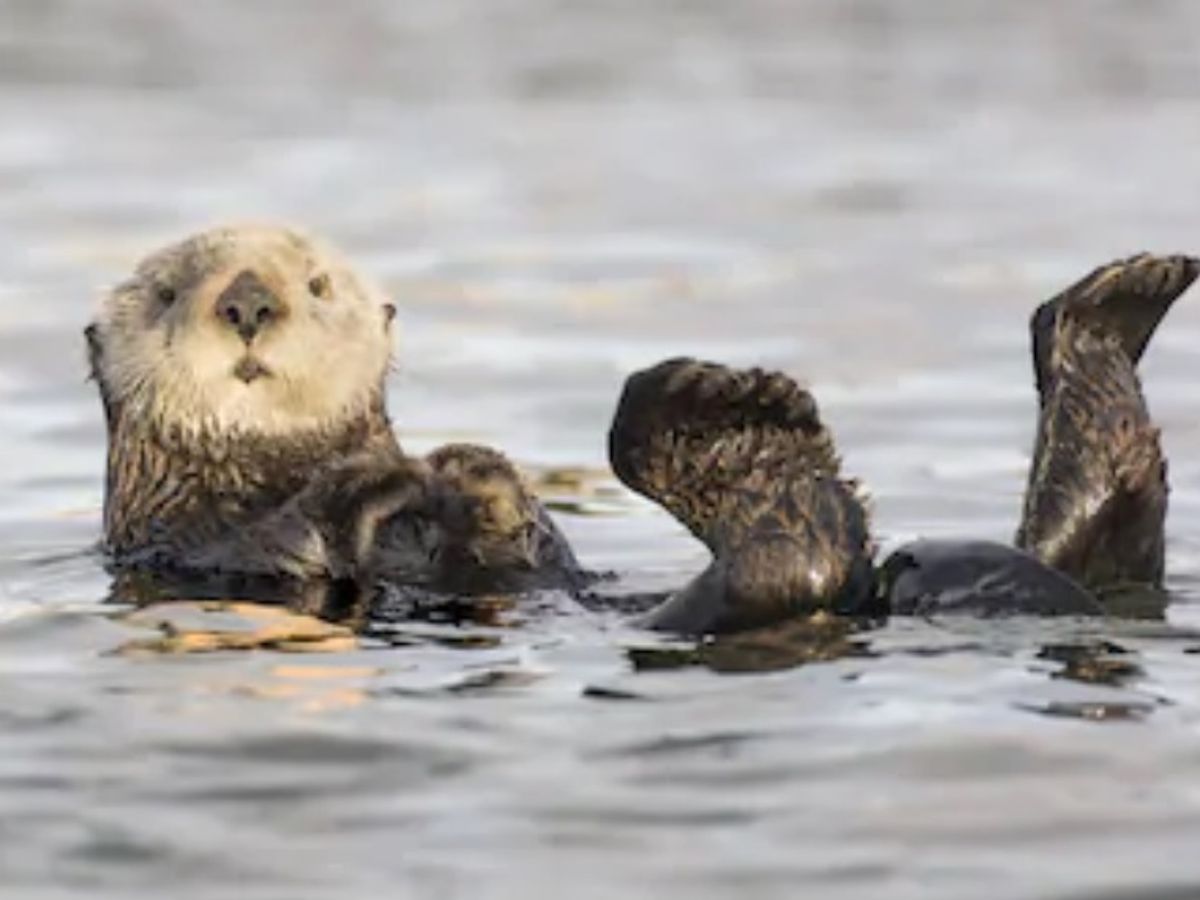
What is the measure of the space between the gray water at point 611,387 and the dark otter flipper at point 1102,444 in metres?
0.22

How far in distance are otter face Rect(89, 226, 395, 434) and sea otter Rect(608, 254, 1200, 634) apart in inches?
52.1

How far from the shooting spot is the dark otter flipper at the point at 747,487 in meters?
5.96

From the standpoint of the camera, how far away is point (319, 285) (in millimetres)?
7551

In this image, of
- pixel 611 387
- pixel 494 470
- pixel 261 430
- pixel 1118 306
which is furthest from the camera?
pixel 611 387

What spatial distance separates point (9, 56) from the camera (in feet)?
55.6

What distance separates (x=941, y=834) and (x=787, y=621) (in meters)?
1.31

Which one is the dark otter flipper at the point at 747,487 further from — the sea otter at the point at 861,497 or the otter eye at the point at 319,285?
the otter eye at the point at 319,285

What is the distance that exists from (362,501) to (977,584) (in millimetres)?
1377

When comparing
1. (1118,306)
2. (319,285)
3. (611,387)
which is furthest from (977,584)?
(611,387)

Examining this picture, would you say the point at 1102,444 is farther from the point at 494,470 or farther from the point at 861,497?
the point at 494,470

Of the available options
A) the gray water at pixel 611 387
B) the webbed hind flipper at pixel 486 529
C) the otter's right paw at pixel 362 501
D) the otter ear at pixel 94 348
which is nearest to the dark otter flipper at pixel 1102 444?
the gray water at pixel 611 387

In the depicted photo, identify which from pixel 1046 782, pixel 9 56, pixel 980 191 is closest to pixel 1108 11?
pixel 980 191

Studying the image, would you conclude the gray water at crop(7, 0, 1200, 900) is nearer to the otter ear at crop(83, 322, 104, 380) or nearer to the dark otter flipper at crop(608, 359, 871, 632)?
the dark otter flipper at crop(608, 359, 871, 632)

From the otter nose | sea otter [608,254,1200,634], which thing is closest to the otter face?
the otter nose
